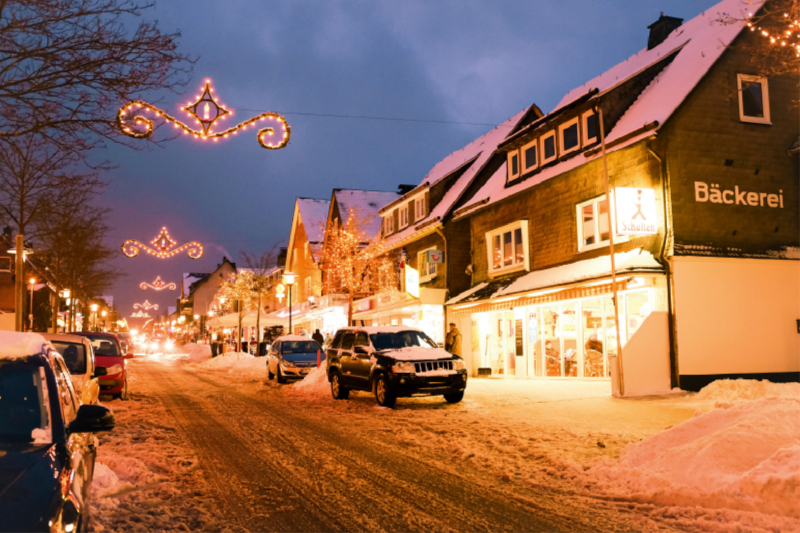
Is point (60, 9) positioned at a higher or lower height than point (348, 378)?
higher

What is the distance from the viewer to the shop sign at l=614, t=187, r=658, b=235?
1708cm

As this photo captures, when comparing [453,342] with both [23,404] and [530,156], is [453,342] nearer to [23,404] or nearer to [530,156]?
[530,156]

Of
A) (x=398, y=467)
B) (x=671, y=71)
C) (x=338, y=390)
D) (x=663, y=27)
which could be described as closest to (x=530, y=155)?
(x=671, y=71)

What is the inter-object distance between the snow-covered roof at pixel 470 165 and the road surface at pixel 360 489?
19.8 metres

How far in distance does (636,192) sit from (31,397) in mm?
15905

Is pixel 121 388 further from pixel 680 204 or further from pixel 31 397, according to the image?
pixel 680 204

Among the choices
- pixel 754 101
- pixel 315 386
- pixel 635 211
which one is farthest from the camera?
pixel 315 386

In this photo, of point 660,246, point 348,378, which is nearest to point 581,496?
point 348,378

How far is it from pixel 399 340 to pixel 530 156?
10631 millimetres

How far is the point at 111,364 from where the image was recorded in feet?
52.5

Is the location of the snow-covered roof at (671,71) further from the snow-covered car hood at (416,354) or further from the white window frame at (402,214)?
the white window frame at (402,214)

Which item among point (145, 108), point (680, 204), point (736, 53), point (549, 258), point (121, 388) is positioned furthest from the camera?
point (549, 258)

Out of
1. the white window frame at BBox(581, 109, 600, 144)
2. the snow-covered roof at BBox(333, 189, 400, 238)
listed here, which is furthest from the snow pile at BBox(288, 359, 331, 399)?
the snow-covered roof at BBox(333, 189, 400, 238)

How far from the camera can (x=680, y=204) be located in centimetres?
1739
